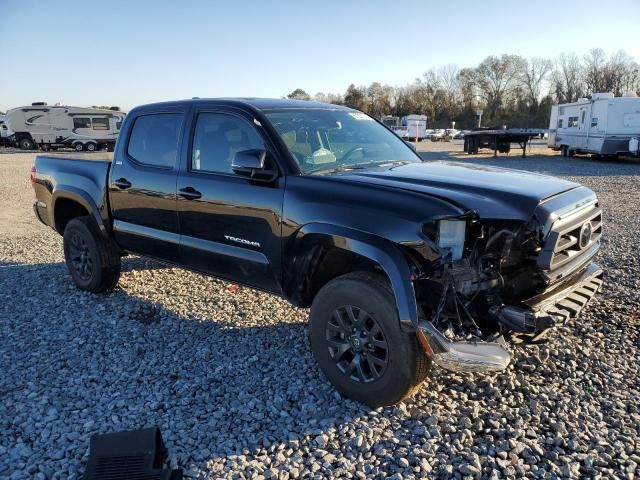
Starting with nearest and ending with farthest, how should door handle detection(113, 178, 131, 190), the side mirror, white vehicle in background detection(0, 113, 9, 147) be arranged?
the side mirror, door handle detection(113, 178, 131, 190), white vehicle in background detection(0, 113, 9, 147)

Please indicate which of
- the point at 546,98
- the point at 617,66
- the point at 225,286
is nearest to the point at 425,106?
the point at 546,98

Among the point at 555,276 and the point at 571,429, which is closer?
the point at 571,429

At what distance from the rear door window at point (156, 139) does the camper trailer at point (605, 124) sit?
74.3 ft

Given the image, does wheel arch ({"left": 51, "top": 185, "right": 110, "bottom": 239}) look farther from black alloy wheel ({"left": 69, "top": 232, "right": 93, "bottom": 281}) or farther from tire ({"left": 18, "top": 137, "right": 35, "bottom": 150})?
tire ({"left": 18, "top": 137, "right": 35, "bottom": 150})

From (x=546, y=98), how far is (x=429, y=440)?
275 feet

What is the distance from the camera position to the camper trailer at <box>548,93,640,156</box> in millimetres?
22094

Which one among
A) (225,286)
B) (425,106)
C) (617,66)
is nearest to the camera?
(225,286)

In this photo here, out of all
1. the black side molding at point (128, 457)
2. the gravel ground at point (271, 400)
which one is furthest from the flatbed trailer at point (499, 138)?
the black side molding at point (128, 457)

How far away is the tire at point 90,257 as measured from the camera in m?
5.38

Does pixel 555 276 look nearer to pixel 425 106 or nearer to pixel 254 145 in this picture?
pixel 254 145

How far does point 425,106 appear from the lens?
Answer: 82.4 metres

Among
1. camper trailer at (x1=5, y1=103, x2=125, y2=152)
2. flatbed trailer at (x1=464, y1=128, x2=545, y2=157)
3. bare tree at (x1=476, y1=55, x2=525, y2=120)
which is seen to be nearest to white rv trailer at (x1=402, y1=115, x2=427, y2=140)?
flatbed trailer at (x1=464, y1=128, x2=545, y2=157)

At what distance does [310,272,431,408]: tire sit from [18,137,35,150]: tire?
1527 inches

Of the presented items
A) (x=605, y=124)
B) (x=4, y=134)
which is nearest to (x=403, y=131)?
(x=605, y=124)
